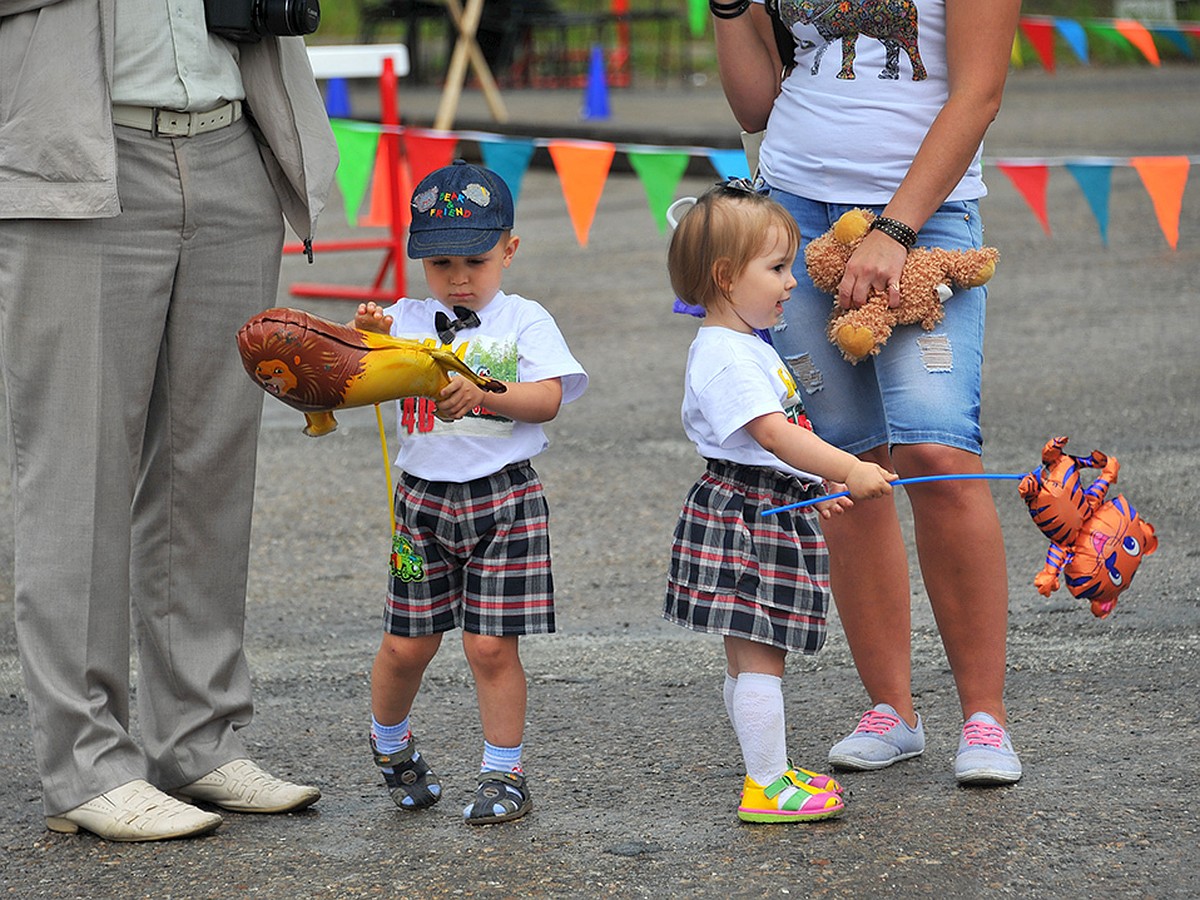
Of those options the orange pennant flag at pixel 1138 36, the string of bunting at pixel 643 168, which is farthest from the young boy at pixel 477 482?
the orange pennant flag at pixel 1138 36

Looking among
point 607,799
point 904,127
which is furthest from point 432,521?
point 904,127

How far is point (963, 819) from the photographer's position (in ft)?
10.9

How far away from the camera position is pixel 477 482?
3.34 metres

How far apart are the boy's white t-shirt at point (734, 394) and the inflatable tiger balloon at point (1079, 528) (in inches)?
16.3

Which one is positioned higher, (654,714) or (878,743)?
(878,743)

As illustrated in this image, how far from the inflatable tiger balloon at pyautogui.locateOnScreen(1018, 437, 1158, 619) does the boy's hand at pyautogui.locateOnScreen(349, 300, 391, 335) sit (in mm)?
1210

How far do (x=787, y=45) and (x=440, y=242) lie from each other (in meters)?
0.86

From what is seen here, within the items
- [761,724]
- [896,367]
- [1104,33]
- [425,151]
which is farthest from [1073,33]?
[761,724]

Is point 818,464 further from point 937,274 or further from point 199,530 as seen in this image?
point 199,530

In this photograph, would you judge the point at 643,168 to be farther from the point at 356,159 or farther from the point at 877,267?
the point at 877,267

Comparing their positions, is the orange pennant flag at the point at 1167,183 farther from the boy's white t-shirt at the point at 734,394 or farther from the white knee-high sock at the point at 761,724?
the white knee-high sock at the point at 761,724

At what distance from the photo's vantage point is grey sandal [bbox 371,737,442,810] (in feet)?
11.4

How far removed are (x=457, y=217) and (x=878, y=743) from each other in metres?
1.38

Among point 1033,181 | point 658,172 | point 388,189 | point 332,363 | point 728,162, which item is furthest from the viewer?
point 388,189
